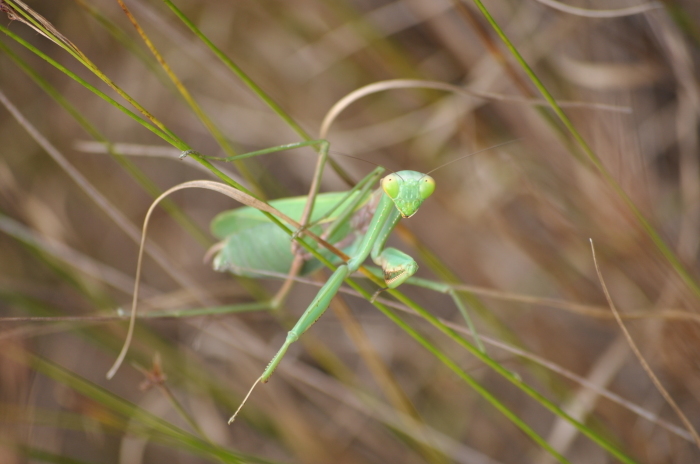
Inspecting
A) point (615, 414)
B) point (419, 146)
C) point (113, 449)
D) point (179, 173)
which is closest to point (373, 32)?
point (419, 146)

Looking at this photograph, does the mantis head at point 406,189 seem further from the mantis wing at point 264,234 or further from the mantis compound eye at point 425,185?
the mantis wing at point 264,234

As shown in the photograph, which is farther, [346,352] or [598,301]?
[346,352]

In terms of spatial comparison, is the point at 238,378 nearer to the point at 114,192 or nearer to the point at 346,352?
the point at 346,352

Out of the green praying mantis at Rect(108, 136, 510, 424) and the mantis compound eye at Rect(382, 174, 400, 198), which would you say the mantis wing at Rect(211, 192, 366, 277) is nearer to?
the green praying mantis at Rect(108, 136, 510, 424)

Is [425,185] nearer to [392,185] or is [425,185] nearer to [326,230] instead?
[392,185]

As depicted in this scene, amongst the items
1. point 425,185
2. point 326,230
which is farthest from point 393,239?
point 425,185

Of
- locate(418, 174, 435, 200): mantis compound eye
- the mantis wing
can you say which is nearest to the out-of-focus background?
the mantis wing
